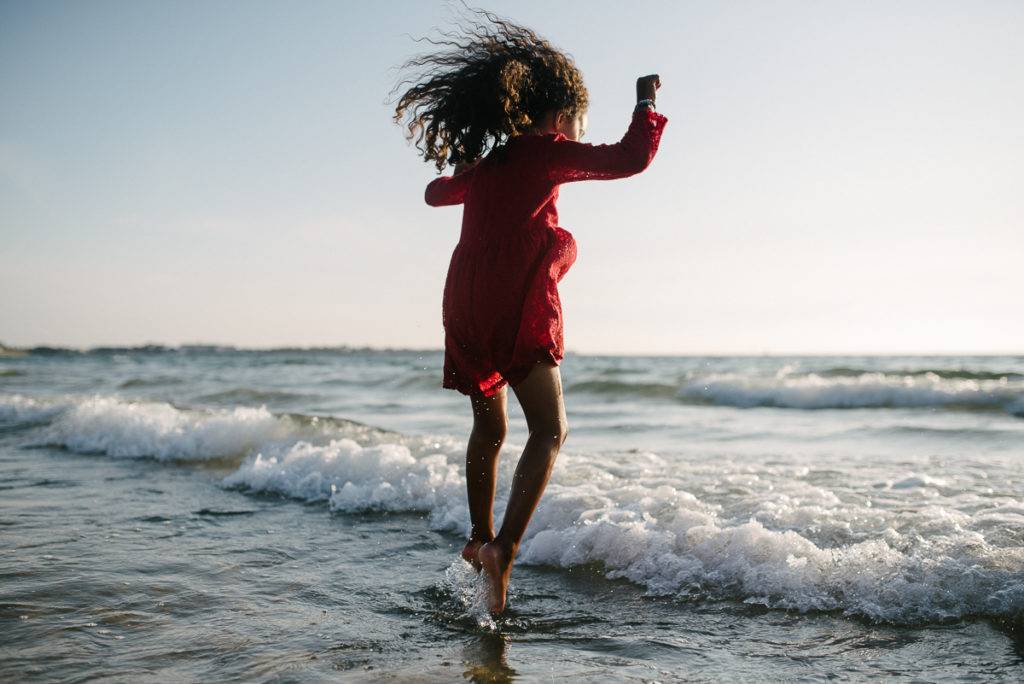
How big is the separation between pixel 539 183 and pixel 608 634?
1.48 meters

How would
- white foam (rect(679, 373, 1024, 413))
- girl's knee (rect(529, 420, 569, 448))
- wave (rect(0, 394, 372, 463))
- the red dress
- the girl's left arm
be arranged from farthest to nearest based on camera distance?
1. white foam (rect(679, 373, 1024, 413))
2. wave (rect(0, 394, 372, 463))
3. the girl's left arm
4. girl's knee (rect(529, 420, 569, 448))
5. the red dress

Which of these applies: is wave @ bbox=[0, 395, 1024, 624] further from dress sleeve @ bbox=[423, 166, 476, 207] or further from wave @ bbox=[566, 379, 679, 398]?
wave @ bbox=[566, 379, 679, 398]

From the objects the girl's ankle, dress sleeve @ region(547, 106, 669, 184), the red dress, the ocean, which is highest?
dress sleeve @ region(547, 106, 669, 184)

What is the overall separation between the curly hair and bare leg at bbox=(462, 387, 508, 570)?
885mm

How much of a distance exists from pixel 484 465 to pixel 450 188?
1001mm

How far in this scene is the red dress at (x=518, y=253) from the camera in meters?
2.45

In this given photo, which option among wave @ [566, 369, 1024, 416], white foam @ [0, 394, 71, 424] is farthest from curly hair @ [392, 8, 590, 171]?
wave @ [566, 369, 1024, 416]

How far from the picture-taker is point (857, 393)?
49.5 ft

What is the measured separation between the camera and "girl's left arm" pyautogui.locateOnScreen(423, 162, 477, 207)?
272cm

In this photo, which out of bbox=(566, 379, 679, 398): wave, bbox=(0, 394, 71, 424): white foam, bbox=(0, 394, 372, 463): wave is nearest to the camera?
bbox=(0, 394, 372, 463): wave

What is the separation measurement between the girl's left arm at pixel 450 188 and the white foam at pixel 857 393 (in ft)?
40.9

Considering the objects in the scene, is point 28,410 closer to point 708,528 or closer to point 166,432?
point 166,432

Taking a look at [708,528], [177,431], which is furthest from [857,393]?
[708,528]

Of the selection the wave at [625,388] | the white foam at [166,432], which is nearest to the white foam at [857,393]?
the wave at [625,388]
